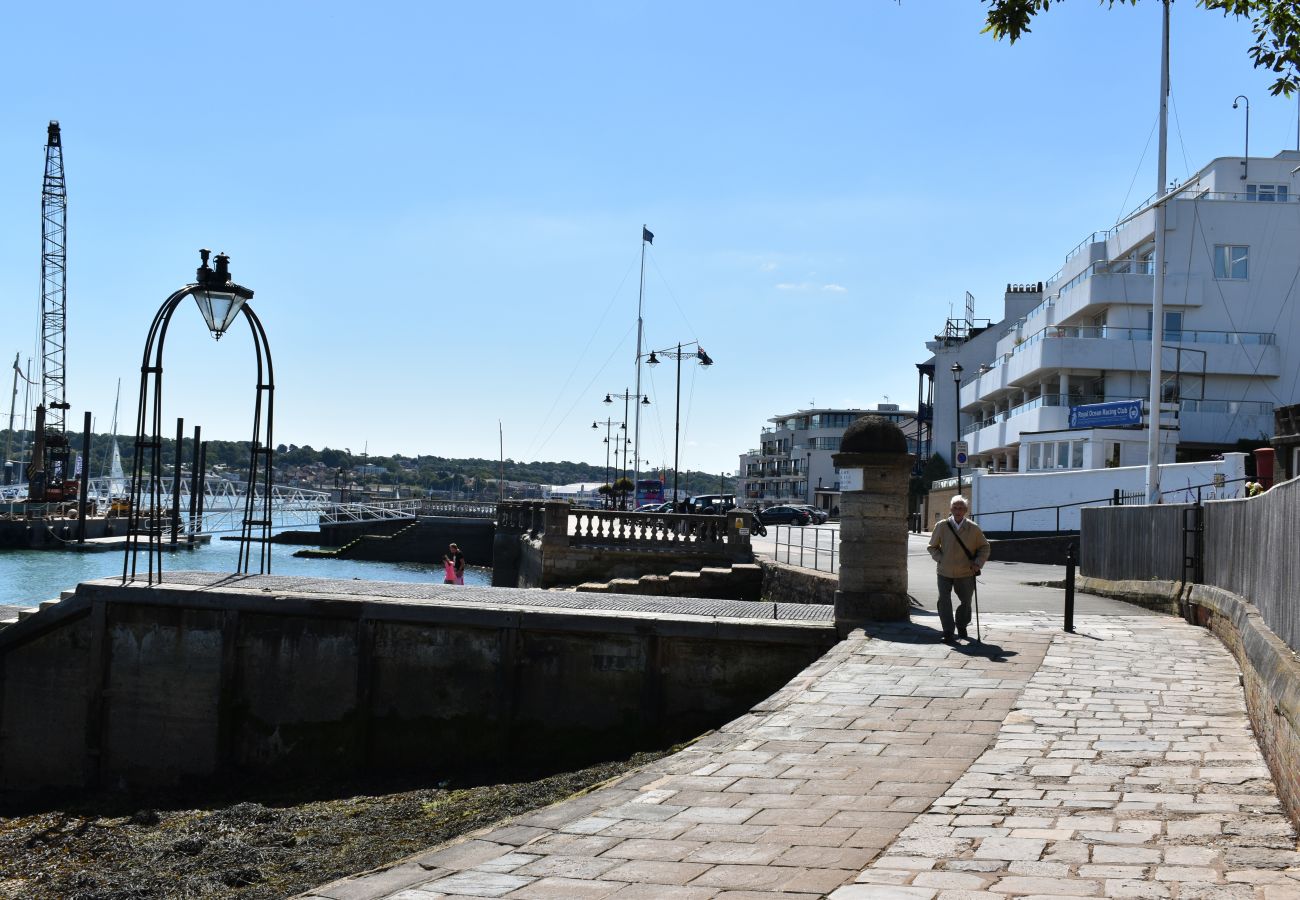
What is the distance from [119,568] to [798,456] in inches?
3282

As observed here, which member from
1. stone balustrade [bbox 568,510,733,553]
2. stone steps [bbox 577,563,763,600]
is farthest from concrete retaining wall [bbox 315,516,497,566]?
stone steps [bbox 577,563,763,600]

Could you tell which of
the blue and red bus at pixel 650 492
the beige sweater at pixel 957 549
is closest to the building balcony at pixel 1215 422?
the beige sweater at pixel 957 549

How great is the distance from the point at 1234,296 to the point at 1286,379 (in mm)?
3644

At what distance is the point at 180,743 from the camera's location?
14.9 m

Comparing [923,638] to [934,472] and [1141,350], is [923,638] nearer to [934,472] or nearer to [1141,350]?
[1141,350]

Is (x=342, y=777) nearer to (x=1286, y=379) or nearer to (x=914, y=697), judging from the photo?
(x=914, y=697)

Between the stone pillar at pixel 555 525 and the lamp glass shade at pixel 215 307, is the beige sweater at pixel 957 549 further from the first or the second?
the stone pillar at pixel 555 525

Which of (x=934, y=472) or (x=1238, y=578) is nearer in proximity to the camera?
(x=1238, y=578)

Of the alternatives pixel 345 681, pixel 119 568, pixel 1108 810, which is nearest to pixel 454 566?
pixel 345 681

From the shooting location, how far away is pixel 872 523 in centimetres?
1274

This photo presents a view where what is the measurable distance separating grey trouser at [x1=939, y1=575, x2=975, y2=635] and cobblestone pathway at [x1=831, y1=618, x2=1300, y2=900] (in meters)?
1.77

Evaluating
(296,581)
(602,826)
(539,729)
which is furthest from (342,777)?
(602,826)

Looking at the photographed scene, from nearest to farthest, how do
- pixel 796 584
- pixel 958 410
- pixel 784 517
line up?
pixel 796 584, pixel 958 410, pixel 784 517

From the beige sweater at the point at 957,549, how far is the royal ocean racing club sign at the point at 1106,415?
30049 millimetres
